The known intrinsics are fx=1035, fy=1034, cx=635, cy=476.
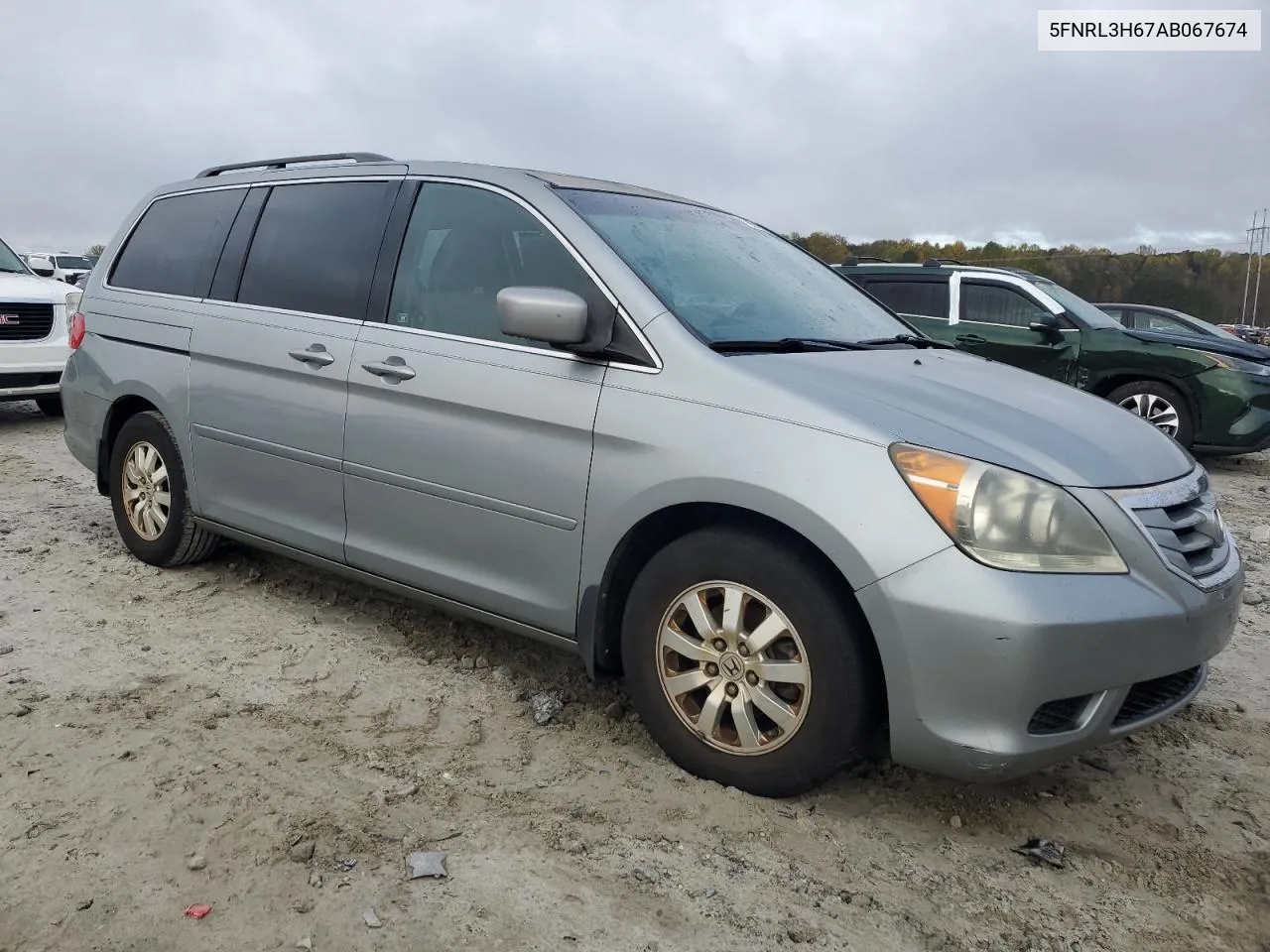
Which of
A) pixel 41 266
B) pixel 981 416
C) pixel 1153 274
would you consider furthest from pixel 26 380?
pixel 1153 274

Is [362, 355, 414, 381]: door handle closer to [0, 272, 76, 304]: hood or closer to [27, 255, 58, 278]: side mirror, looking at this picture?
[0, 272, 76, 304]: hood

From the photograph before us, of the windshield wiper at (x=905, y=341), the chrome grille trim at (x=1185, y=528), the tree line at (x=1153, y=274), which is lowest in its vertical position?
the chrome grille trim at (x=1185, y=528)

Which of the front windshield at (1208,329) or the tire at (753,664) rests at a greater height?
the front windshield at (1208,329)

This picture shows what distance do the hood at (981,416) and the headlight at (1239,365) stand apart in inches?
258

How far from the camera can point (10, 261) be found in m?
9.91

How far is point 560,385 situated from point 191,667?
1742 millimetres

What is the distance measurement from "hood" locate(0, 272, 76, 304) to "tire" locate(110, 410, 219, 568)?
5.35m

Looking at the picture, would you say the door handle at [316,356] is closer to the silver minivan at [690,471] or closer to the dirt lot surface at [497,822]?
the silver minivan at [690,471]

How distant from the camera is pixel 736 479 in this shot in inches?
107

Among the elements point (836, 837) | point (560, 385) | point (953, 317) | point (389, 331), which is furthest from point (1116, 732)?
point (953, 317)

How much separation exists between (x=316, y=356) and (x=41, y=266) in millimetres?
7892

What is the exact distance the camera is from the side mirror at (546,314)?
2.94 meters

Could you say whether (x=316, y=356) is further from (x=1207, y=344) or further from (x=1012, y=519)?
(x=1207, y=344)

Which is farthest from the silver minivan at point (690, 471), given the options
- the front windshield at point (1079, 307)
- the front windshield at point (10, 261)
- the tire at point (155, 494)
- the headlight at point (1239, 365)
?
the front windshield at point (10, 261)
